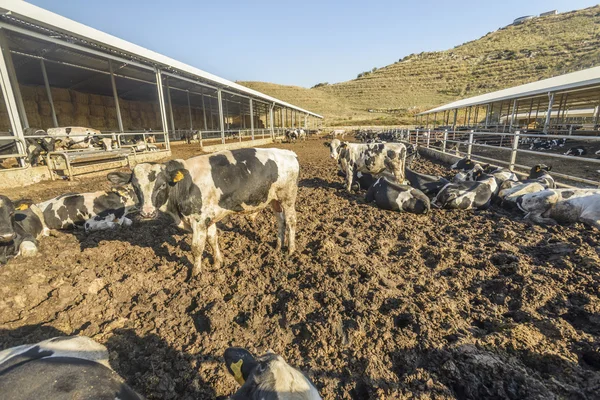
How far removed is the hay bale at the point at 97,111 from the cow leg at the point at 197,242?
24118 millimetres

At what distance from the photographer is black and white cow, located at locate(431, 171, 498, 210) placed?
5.74m

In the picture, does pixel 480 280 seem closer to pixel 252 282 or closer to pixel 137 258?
pixel 252 282

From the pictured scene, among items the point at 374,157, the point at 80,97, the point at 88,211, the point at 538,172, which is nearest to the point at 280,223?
the point at 88,211

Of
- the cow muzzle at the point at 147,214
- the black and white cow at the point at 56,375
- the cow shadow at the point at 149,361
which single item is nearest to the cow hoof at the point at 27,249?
the cow shadow at the point at 149,361

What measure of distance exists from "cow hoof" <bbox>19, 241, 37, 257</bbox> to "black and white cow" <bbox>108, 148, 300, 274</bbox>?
5.47 ft

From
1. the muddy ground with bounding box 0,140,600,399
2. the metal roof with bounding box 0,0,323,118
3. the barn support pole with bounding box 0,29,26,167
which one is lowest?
the muddy ground with bounding box 0,140,600,399

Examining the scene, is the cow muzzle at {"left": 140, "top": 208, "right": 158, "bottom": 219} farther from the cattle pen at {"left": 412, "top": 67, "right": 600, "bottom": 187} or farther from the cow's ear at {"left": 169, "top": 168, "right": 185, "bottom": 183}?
the cattle pen at {"left": 412, "top": 67, "right": 600, "bottom": 187}

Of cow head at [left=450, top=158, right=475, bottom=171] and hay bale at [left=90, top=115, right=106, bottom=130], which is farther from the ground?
hay bale at [left=90, top=115, right=106, bottom=130]

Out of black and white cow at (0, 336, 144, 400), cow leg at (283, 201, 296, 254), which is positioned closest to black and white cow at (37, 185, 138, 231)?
cow leg at (283, 201, 296, 254)

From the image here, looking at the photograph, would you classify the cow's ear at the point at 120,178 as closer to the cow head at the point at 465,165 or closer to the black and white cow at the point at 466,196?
the black and white cow at the point at 466,196

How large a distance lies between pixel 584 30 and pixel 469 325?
4566 inches

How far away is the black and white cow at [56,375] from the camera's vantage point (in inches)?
52.4

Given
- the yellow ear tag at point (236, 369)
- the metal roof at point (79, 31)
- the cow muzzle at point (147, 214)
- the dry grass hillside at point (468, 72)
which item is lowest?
the yellow ear tag at point (236, 369)

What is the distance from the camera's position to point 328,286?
314 cm
